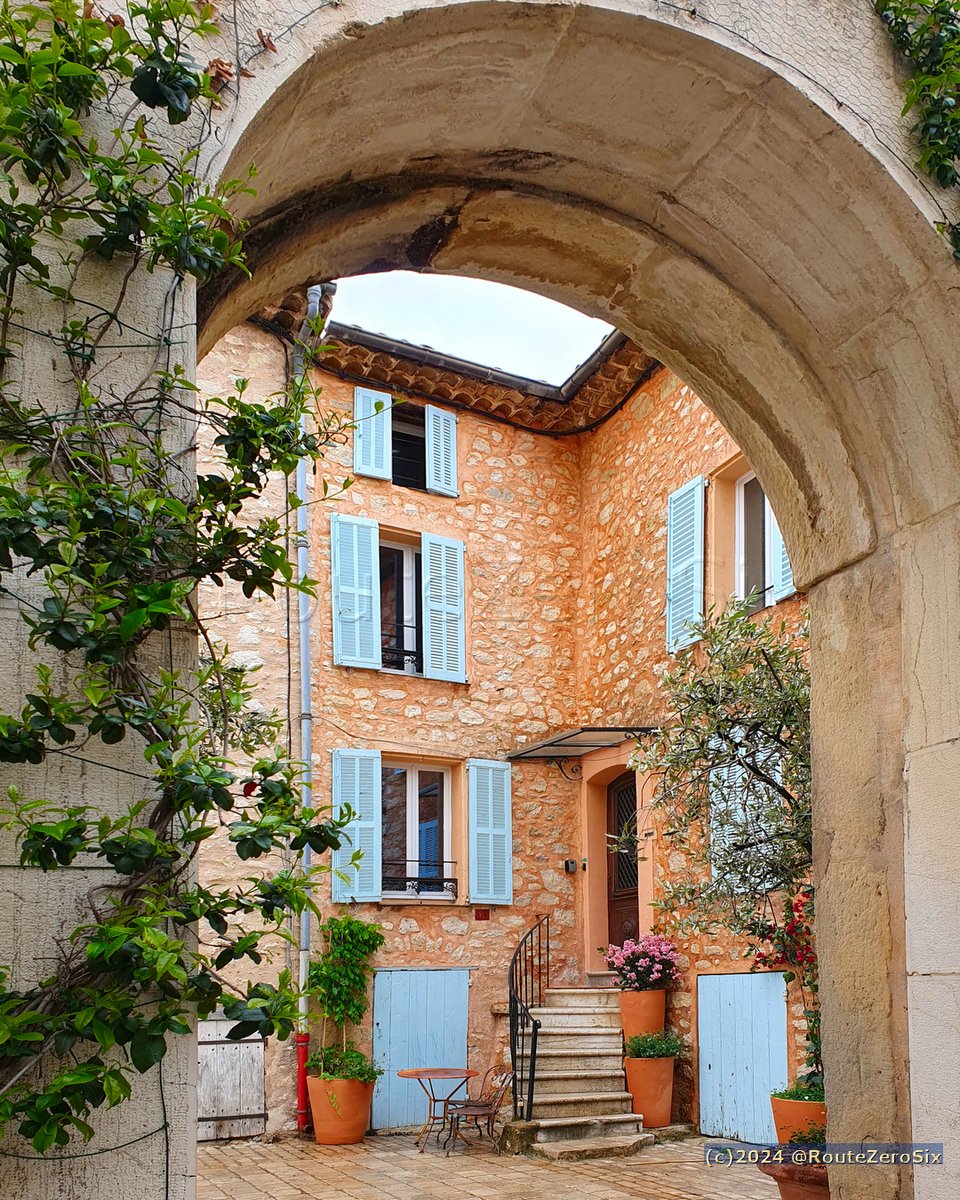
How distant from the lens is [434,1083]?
9.43m

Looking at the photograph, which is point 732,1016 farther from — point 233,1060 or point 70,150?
point 70,150

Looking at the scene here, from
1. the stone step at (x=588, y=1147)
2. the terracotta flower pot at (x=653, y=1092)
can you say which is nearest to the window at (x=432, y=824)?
the terracotta flower pot at (x=653, y=1092)

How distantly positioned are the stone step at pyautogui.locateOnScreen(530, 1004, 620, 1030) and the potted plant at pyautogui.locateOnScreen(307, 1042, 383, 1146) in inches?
55.3

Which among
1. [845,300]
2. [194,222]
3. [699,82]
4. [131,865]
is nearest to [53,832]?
[131,865]

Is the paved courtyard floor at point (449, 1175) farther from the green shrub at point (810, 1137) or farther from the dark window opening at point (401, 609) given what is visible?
the dark window opening at point (401, 609)

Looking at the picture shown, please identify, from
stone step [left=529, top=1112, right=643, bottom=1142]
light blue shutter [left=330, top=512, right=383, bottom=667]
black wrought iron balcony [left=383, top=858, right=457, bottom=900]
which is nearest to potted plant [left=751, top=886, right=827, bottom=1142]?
stone step [left=529, top=1112, right=643, bottom=1142]

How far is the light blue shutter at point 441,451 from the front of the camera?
35.2 ft

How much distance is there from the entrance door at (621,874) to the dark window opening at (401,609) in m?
2.09

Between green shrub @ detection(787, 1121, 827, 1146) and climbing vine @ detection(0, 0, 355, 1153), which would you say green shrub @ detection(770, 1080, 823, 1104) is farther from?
climbing vine @ detection(0, 0, 355, 1153)

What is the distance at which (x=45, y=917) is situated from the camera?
1718 millimetres

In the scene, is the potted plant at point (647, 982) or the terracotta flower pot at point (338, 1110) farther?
the potted plant at point (647, 982)

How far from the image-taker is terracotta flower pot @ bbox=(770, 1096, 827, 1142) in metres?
5.45

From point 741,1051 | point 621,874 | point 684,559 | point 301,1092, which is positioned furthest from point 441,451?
point 741,1051

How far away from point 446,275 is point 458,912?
7530mm
